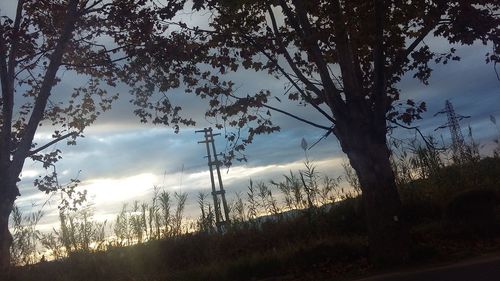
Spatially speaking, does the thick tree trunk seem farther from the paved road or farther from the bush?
the bush

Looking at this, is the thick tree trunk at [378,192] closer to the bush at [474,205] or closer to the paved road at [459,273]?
the paved road at [459,273]

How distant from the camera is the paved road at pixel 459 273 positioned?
6.74 m

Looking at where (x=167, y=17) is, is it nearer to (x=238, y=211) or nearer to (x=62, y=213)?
(x=238, y=211)

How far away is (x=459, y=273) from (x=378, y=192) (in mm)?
1962

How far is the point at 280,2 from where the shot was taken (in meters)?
8.68

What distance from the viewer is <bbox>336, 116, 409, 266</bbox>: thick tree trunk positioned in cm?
852

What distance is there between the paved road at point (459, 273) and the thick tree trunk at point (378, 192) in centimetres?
78

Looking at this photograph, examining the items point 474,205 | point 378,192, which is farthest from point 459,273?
point 474,205

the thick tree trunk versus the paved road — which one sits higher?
the thick tree trunk

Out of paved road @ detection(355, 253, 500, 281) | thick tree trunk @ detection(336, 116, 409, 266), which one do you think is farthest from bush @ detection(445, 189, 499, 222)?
paved road @ detection(355, 253, 500, 281)

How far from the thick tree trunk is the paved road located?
78 centimetres

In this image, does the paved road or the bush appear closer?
the paved road

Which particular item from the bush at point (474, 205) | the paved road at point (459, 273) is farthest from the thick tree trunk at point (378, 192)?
the bush at point (474, 205)

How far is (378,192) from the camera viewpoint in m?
8.61
